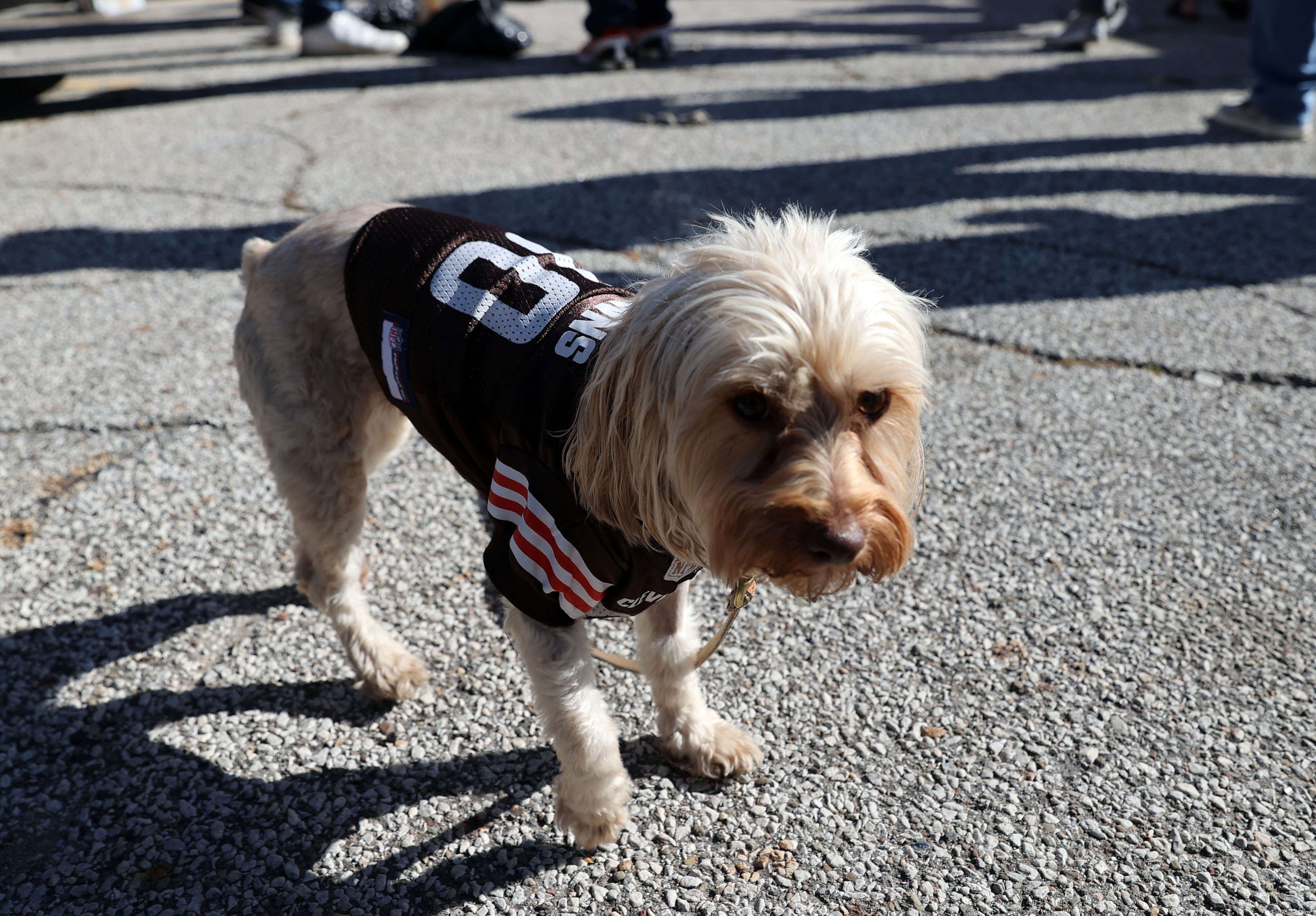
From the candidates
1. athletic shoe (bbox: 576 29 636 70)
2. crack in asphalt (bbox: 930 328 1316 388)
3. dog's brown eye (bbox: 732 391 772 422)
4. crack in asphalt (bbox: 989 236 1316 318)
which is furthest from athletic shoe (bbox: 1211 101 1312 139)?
dog's brown eye (bbox: 732 391 772 422)

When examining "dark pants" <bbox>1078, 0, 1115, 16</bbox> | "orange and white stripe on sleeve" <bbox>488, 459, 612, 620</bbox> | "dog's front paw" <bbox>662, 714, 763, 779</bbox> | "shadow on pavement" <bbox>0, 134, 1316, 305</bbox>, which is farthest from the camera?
"dark pants" <bbox>1078, 0, 1115, 16</bbox>

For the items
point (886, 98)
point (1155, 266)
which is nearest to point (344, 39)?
point (886, 98)

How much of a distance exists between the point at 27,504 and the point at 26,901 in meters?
1.94

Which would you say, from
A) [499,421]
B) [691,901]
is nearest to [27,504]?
[499,421]

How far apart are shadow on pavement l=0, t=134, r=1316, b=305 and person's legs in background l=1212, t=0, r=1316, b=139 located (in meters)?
0.82

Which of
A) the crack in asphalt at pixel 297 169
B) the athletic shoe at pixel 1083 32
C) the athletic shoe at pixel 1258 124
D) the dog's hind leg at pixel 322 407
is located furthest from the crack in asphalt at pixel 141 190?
the athletic shoe at pixel 1083 32

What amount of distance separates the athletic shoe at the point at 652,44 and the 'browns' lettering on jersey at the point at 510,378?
8.86m

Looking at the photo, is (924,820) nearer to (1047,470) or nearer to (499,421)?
(499,421)

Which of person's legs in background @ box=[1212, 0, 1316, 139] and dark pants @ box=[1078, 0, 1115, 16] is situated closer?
person's legs in background @ box=[1212, 0, 1316, 139]

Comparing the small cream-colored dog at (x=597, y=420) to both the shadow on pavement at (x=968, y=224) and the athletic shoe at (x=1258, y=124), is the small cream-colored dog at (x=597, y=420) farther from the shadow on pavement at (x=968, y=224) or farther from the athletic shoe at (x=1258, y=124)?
the athletic shoe at (x=1258, y=124)

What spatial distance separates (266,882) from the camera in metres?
2.23

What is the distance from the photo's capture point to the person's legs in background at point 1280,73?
6.55 metres

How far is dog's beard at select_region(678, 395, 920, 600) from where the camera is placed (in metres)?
1.76

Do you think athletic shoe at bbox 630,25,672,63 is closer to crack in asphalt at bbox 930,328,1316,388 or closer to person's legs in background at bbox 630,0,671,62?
person's legs in background at bbox 630,0,671,62
